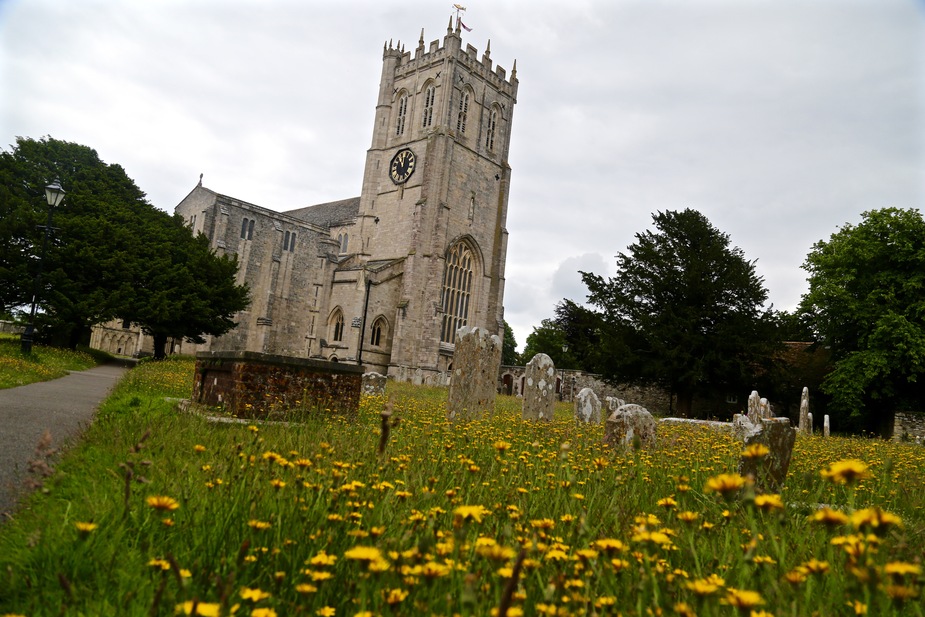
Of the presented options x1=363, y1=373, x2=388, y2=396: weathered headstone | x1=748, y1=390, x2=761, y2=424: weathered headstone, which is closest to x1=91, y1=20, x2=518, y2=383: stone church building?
x1=363, y1=373, x2=388, y2=396: weathered headstone

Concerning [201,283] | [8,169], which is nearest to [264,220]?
[201,283]

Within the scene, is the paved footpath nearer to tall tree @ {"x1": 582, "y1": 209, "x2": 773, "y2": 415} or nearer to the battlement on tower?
tall tree @ {"x1": 582, "y1": 209, "x2": 773, "y2": 415}

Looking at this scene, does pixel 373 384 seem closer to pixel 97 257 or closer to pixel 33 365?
pixel 33 365

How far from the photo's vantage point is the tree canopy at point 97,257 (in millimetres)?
21797

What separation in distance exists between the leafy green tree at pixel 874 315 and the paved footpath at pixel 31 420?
82.3ft

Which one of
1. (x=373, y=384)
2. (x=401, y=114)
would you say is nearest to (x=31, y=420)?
(x=373, y=384)

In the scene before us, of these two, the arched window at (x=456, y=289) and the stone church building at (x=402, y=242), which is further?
the arched window at (x=456, y=289)

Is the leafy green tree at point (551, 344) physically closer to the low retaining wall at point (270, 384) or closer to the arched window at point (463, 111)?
the arched window at point (463, 111)

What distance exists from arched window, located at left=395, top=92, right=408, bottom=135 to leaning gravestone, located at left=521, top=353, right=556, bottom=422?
30928mm

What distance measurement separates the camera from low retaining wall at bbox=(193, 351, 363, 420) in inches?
293

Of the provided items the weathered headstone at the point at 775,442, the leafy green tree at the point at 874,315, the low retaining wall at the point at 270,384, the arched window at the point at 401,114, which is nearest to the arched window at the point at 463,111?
the arched window at the point at 401,114

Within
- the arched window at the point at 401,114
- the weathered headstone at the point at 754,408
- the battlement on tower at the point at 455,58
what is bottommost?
the weathered headstone at the point at 754,408

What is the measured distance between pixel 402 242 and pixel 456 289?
4759 mm

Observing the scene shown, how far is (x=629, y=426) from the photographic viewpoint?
7922 mm
